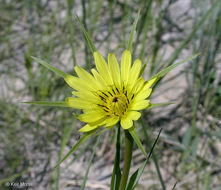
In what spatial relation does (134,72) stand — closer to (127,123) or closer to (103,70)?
(103,70)

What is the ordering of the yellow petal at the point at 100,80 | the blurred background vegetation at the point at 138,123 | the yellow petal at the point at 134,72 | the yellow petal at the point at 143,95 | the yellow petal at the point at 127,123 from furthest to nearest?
the blurred background vegetation at the point at 138,123 < the yellow petal at the point at 100,80 < the yellow petal at the point at 134,72 < the yellow petal at the point at 143,95 < the yellow petal at the point at 127,123

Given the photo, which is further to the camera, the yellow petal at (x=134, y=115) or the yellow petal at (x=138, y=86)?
the yellow petal at (x=138, y=86)

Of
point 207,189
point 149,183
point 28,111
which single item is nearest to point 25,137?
point 28,111

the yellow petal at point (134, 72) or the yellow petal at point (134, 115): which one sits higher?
the yellow petal at point (134, 72)

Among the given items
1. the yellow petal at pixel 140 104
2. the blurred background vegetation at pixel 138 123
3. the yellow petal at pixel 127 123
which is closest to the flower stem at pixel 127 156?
the yellow petal at pixel 127 123

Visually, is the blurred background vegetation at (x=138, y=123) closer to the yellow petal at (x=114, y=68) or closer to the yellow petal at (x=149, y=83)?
the yellow petal at (x=114, y=68)

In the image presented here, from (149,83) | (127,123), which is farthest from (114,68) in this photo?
(127,123)

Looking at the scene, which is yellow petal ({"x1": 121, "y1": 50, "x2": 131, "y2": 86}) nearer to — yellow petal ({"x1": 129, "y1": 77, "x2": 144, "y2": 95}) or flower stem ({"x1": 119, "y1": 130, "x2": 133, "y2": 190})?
yellow petal ({"x1": 129, "y1": 77, "x2": 144, "y2": 95})

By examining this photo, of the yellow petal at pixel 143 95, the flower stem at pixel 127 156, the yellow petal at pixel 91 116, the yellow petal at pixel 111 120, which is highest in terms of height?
the yellow petal at pixel 143 95
